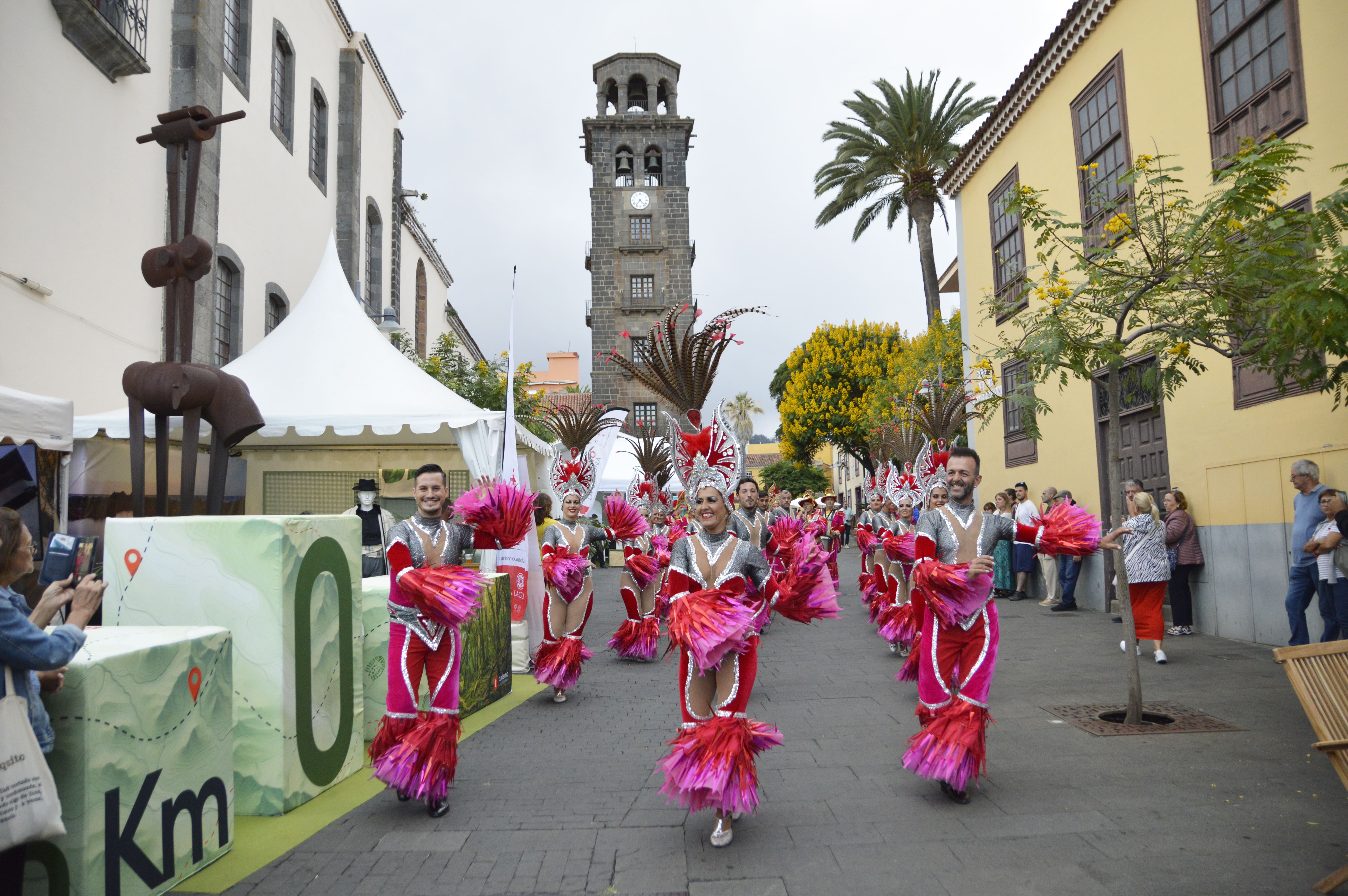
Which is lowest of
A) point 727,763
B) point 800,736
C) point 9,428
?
point 800,736

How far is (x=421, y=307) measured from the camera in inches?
1230

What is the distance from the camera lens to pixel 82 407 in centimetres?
1099

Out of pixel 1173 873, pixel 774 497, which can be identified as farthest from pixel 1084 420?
pixel 1173 873

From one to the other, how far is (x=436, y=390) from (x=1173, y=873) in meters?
10.0

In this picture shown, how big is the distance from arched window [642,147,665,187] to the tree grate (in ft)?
148

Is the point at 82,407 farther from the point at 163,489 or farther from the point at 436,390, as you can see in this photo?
the point at 163,489

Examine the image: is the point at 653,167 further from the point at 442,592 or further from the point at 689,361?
the point at 442,592

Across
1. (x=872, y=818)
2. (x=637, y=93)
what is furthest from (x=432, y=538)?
(x=637, y=93)

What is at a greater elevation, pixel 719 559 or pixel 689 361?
pixel 689 361

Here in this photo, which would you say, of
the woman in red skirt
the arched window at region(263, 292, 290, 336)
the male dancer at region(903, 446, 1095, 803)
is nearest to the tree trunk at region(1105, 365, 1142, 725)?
the male dancer at region(903, 446, 1095, 803)

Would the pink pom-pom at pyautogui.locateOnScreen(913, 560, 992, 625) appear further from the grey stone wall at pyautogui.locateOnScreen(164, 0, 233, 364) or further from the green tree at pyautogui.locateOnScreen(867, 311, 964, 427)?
the green tree at pyautogui.locateOnScreen(867, 311, 964, 427)

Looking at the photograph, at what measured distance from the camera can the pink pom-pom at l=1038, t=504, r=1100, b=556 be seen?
17.5 ft

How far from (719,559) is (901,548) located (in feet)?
5.90

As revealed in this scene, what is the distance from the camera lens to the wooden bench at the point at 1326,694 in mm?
3723
